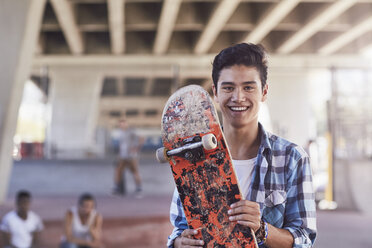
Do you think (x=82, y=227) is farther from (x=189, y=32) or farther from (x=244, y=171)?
(x=189, y=32)

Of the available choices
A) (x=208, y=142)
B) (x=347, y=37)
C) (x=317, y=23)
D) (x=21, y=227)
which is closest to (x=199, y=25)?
(x=317, y=23)

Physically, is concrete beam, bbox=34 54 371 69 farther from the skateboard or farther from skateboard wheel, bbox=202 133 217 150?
skateboard wheel, bbox=202 133 217 150

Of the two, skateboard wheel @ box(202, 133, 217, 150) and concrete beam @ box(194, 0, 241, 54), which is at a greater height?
concrete beam @ box(194, 0, 241, 54)

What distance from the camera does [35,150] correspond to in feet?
87.0

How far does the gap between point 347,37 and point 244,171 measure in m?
19.4

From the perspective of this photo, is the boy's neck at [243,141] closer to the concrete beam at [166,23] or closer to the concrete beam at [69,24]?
the concrete beam at [166,23]

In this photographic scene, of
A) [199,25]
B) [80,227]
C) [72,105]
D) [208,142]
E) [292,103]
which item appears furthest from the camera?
[292,103]

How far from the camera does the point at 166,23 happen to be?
659 inches

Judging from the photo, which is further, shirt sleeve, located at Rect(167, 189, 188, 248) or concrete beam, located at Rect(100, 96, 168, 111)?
concrete beam, located at Rect(100, 96, 168, 111)

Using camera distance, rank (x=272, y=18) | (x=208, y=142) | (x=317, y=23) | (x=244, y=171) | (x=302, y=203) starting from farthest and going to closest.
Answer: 1. (x=317, y=23)
2. (x=272, y=18)
3. (x=244, y=171)
4. (x=302, y=203)
5. (x=208, y=142)

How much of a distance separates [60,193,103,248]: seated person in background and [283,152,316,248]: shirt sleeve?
563cm

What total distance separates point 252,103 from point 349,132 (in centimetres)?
1225

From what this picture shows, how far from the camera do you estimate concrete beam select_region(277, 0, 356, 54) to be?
15.5 metres

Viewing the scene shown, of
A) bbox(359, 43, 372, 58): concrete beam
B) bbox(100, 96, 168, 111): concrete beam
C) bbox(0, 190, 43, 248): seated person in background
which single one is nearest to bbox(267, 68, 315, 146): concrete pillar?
bbox(359, 43, 372, 58): concrete beam
